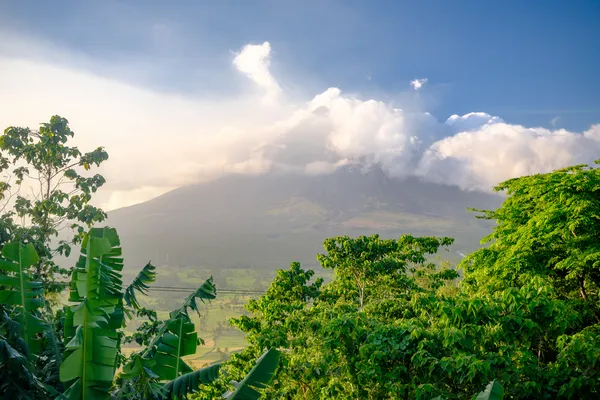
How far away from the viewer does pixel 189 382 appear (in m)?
4.71

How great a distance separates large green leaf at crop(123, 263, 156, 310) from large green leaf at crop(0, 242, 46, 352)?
98 cm

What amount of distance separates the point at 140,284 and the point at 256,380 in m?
2.13

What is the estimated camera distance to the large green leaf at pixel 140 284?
5734 millimetres

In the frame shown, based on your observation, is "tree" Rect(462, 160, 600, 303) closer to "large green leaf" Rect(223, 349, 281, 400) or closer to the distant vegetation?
the distant vegetation

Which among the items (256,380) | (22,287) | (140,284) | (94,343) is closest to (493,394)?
(256,380)

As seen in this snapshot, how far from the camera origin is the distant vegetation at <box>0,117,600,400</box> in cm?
454

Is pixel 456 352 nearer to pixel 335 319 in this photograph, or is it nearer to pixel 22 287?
pixel 335 319

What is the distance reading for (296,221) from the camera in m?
185

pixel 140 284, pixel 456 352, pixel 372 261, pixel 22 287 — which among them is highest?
pixel 22 287

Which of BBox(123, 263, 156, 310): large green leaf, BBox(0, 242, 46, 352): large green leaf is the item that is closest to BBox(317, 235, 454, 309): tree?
BBox(123, 263, 156, 310): large green leaf

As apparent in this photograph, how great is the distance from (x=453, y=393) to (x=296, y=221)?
178 metres

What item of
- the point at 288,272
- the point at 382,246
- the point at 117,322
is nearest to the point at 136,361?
the point at 117,322

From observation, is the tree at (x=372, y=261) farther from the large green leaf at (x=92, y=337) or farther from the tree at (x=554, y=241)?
the large green leaf at (x=92, y=337)

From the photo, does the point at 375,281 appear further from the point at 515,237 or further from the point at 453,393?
the point at 453,393
